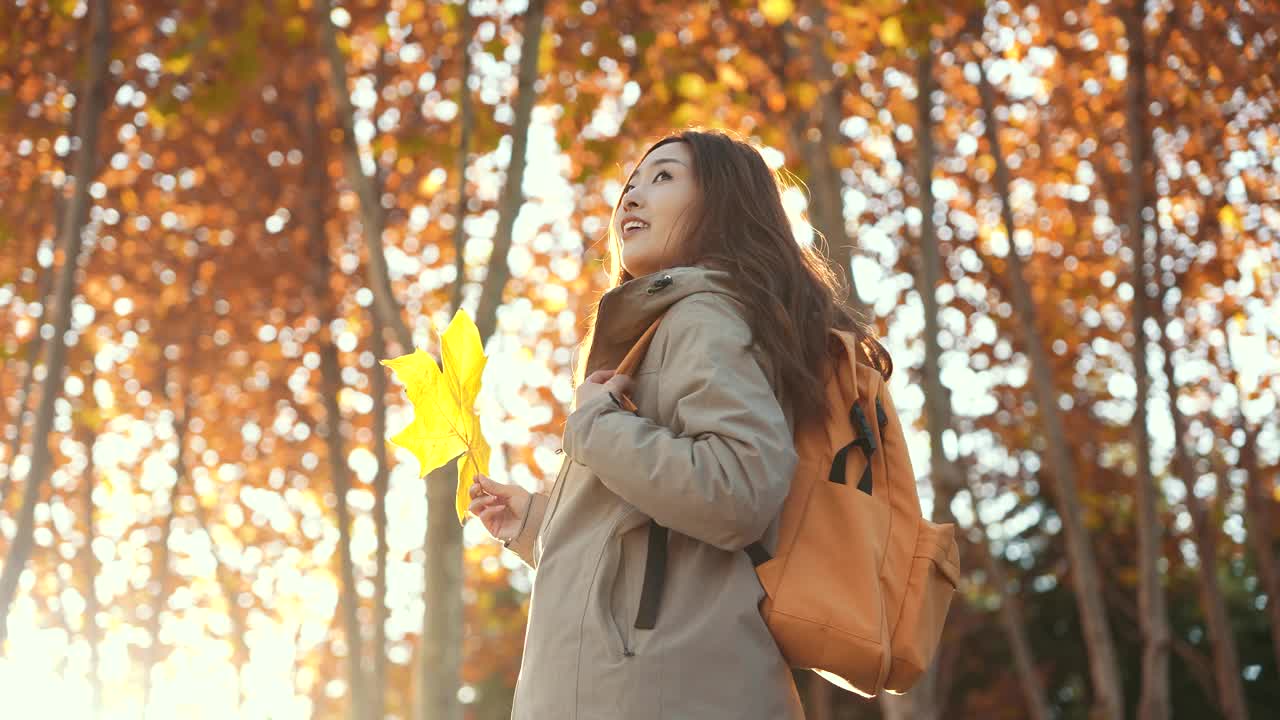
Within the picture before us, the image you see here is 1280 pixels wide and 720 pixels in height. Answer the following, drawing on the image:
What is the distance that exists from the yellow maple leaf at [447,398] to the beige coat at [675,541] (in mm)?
442

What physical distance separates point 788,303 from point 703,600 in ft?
1.82

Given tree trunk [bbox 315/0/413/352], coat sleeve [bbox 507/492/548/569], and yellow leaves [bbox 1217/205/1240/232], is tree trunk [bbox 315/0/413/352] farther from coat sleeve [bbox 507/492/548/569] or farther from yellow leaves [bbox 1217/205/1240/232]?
yellow leaves [bbox 1217/205/1240/232]

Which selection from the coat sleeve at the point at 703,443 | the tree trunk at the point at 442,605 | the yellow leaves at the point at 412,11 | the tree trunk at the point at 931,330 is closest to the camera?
the coat sleeve at the point at 703,443

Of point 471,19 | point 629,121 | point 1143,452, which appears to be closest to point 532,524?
point 471,19

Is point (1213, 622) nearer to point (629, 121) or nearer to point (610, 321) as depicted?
point (629, 121)

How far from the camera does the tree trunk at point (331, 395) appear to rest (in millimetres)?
10180

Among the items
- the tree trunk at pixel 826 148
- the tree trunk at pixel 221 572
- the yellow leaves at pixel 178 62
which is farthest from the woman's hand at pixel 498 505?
the tree trunk at pixel 221 572

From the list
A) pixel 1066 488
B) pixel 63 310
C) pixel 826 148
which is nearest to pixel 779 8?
pixel 826 148

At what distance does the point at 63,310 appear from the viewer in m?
7.07

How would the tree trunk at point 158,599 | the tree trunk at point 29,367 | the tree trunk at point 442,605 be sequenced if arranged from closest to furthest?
the tree trunk at point 442,605 < the tree trunk at point 29,367 < the tree trunk at point 158,599

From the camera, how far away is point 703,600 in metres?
2.02

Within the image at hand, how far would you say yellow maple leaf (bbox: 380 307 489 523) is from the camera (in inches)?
97.0

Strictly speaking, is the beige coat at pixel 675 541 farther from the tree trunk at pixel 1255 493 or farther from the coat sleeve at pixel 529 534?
the tree trunk at pixel 1255 493

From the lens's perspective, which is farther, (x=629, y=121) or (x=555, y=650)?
(x=629, y=121)
